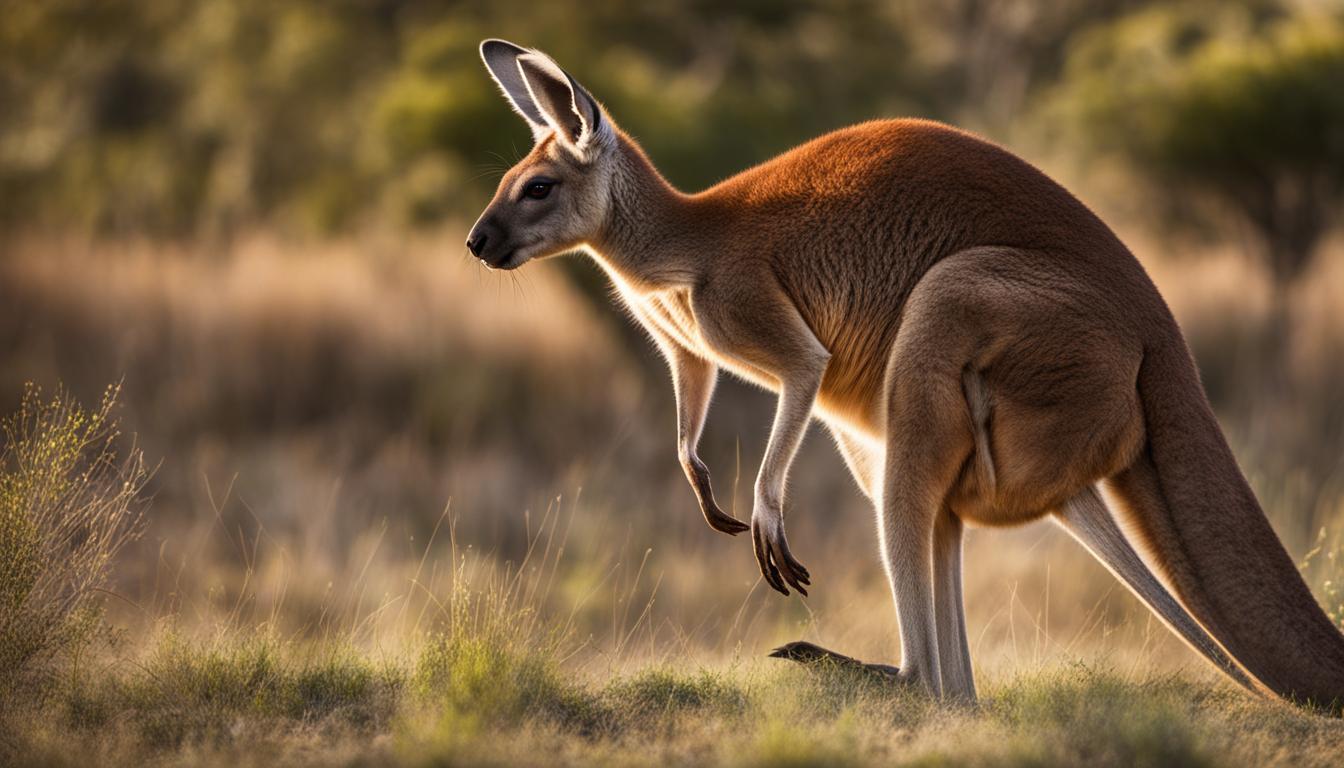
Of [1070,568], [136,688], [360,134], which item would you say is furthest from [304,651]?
[360,134]

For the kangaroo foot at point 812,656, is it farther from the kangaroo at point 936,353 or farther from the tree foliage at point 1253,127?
the tree foliage at point 1253,127

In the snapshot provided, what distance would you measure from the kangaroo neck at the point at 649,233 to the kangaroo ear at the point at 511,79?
16.0 inches

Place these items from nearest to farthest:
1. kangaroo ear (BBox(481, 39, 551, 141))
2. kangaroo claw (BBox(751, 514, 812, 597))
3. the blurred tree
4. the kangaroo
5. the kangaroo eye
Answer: the kangaroo < kangaroo claw (BBox(751, 514, 812, 597)) < the kangaroo eye < kangaroo ear (BBox(481, 39, 551, 141)) < the blurred tree

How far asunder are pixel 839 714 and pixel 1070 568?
7151 mm

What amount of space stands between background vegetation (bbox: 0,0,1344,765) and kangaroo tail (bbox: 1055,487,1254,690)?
9.6 inches

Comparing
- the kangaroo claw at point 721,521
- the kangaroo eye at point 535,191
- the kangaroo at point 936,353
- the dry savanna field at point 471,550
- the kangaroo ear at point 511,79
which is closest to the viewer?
the dry savanna field at point 471,550

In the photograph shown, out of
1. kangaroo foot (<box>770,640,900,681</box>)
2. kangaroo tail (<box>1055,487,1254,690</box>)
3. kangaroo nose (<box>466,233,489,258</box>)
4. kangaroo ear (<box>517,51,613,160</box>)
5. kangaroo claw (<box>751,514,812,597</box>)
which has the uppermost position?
kangaroo ear (<box>517,51,613,160</box>)

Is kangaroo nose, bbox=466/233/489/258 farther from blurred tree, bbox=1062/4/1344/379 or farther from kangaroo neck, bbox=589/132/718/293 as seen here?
blurred tree, bbox=1062/4/1344/379

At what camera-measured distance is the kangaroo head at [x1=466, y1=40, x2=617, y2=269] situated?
585 cm

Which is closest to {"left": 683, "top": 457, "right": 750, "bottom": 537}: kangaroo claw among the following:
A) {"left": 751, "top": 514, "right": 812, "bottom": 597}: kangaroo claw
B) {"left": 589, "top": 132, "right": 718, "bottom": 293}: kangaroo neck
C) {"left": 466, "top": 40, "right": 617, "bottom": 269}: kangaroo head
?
{"left": 751, "top": 514, "right": 812, "bottom": 597}: kangaroo claw

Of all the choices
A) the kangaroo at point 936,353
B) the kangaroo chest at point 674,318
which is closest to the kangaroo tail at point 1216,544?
the kangaroo at point 936,353

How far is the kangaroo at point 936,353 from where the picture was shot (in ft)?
16.6

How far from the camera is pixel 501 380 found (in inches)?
594

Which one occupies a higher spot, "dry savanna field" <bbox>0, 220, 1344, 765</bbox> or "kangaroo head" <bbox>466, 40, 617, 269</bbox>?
"kangaroo head" <bbox>466, 40, 617, 269</bbox>
